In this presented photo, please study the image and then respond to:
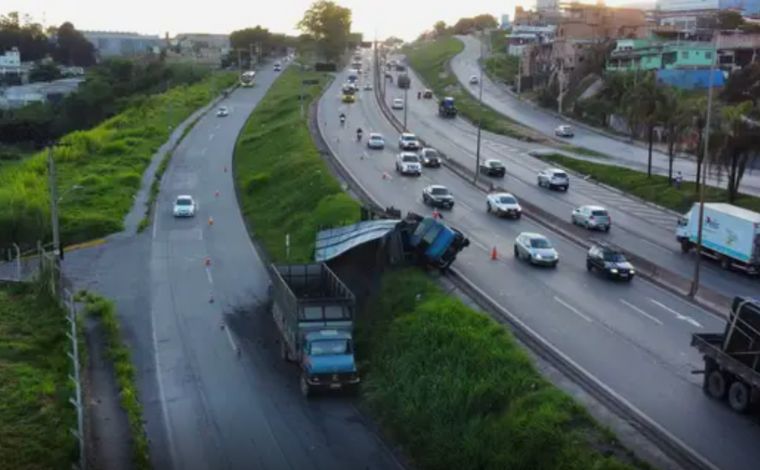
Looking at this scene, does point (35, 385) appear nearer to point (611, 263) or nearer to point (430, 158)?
point (611, 263)

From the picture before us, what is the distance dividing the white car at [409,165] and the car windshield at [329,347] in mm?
34508

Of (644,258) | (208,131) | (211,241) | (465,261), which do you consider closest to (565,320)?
(465,261)

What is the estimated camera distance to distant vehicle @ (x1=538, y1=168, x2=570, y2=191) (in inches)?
2205

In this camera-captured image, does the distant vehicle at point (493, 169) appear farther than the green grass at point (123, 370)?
Yes

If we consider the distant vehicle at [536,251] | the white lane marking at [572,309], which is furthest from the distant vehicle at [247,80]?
the white lane marking at [572,309]

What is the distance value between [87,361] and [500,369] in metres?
13.2

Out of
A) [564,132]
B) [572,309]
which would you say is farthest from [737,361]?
[564,132]

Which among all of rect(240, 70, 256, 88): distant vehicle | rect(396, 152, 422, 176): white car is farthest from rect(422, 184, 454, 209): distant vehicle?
rect(240, 70, 256, 88): distant vehicle

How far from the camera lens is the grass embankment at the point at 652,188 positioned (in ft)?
166

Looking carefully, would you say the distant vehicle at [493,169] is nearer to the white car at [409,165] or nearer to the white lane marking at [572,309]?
the white car at [409,165]

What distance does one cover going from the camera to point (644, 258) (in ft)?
128

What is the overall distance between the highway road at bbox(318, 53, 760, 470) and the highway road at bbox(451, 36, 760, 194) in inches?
797

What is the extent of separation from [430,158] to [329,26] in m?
108

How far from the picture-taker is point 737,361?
2098 centimetres
